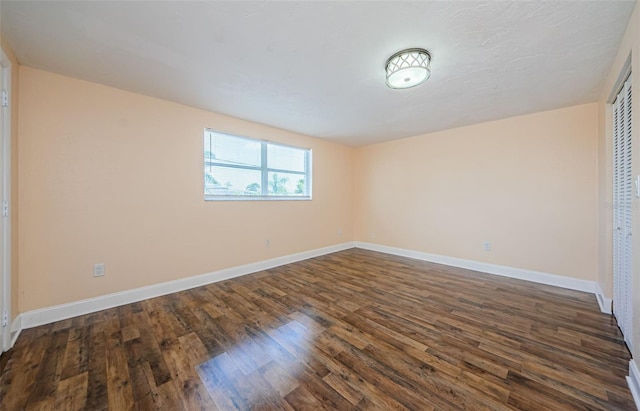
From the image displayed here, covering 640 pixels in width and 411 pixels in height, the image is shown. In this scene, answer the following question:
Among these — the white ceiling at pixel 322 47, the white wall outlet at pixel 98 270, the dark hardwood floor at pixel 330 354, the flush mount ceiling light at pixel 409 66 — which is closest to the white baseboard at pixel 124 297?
the dark hardwood floor at pixel 330 354

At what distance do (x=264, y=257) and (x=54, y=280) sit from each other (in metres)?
2.28

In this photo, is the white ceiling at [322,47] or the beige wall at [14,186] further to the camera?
the beige wall at [14,186]

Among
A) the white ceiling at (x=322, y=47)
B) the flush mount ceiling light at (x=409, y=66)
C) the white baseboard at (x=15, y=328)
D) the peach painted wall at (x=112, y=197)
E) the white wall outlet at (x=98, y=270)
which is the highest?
the white ceiling at (x=322, y=47)

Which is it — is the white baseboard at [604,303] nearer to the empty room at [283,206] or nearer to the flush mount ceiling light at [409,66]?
the empty room at [283,206]

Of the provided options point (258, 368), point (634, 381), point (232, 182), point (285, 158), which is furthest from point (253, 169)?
point (634, 381)

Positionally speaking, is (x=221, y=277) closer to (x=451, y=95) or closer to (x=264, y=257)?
(x=264, y=257)

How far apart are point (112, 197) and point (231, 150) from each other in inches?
59.8

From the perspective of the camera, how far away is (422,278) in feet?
10.8

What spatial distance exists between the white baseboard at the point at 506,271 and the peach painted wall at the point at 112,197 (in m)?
2.99

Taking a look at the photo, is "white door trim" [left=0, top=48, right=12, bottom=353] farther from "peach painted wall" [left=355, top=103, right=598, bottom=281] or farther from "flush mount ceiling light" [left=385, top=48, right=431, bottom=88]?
"peach painted wall" [left=355, top=103, right=598, bottom=281]

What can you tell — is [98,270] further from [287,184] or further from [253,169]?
[287,184]

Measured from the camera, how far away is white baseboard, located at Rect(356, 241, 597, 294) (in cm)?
290

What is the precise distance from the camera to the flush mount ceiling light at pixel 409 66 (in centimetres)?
184

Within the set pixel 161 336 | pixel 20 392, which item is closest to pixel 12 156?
pixel 20 392
